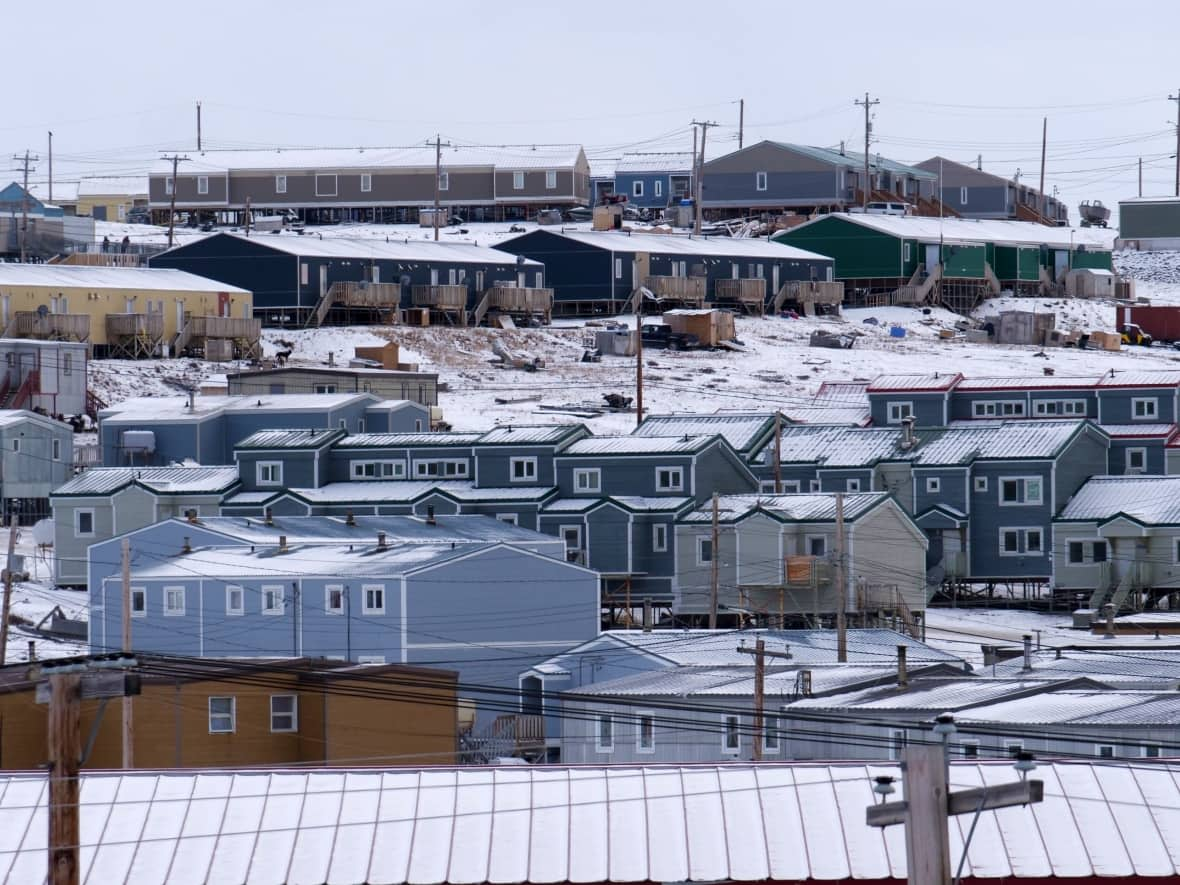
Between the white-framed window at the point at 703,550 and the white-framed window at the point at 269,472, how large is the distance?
551 inches

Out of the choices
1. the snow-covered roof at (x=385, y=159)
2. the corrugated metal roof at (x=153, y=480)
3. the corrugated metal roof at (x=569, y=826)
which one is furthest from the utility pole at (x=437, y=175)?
the corrugated metal roof at (x=569, y=826)

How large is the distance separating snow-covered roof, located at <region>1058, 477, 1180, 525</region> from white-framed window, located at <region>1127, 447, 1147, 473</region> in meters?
4.40

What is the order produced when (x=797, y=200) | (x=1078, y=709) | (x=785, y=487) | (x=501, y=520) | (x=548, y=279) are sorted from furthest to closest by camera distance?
(x=797, y=200) < (x=548, y=279) < (x=785, y=487) < (x=501, y=520) < (x=1078, y=709)

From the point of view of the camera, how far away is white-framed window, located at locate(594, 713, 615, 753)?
1847 inches

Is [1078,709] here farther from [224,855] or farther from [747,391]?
[747,391]

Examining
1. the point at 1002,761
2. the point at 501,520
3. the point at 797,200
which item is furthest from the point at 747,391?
the point at 1002,761

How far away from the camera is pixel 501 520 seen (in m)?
69.5

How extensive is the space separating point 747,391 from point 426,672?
50034 millimetres

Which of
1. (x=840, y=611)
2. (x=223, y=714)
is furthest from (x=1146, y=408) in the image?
(x=223, y=714)

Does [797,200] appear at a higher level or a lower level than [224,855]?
higher

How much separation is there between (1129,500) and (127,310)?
43800 millimetres

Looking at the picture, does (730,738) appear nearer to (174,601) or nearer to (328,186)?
(174,601)

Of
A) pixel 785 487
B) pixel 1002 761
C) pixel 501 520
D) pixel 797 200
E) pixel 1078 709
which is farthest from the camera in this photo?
pixel 797 200

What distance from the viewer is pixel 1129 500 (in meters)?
69.5
